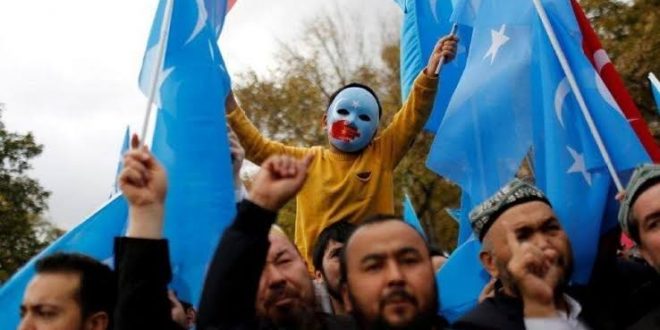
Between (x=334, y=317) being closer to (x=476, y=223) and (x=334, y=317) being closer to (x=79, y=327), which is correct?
(x=476, y=223)

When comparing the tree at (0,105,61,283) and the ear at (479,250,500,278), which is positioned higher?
the tree at (0,105,61,283)

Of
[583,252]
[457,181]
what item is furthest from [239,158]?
[583,252]

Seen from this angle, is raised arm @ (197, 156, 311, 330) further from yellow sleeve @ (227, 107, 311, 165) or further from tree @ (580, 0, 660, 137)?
tree @ (580, 0, 660, 137)

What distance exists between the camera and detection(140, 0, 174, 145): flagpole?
3.76 metres

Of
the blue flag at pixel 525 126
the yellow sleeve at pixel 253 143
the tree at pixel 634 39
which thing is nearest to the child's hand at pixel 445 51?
the blue flag at pixel 525 126

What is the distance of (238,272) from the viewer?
8.94 ft

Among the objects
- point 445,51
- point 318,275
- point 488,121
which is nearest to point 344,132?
point 445,51

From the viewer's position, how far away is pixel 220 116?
4.03 metres

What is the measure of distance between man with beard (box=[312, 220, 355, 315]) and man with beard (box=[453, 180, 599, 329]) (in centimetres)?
91

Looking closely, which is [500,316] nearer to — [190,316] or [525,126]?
[525,126]

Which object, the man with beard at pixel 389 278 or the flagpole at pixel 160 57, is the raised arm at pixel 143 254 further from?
the flagpole at pixel 160 57

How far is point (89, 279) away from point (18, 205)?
736 inches

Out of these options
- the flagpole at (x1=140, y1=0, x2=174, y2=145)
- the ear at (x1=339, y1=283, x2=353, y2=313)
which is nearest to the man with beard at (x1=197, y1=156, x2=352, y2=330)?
the ear at (x1=339, y1=283, x2=353, y2=313)

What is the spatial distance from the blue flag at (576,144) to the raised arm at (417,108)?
58 cm
